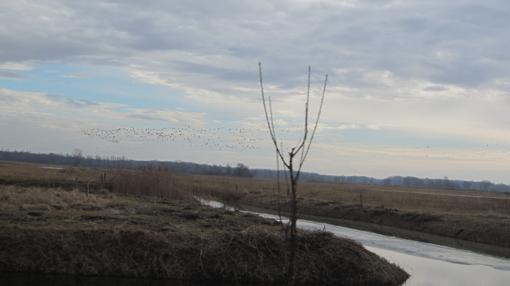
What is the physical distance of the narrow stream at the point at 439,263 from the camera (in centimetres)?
A: 2025

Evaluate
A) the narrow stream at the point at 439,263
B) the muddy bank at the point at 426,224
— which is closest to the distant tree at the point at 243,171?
the muddy bank at the point at 426,224

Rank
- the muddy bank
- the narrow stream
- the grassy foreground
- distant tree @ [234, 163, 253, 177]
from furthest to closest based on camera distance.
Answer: distant tree @ [234, 163, 253, 177] < the muddy bank < the narrow stream < the grassy foreground

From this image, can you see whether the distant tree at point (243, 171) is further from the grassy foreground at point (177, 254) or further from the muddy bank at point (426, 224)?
the grassy foreground at point (177, 254)

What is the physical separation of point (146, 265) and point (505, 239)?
74.8 ft

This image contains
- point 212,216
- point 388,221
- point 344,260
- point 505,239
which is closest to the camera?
point 344,260

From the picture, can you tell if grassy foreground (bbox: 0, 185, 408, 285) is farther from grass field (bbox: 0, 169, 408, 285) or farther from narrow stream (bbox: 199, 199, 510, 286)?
narrow stream (bbox: 199, 199, 510, 286)

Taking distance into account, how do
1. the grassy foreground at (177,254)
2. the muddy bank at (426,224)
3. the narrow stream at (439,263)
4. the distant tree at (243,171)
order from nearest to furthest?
the grassy foreground at (177,254) < the narrow stream at (439,263) < the muddy bank at (426,224) < the distant tree at (243,171)

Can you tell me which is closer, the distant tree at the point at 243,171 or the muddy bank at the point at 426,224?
the muddy bank at the point at 426,224

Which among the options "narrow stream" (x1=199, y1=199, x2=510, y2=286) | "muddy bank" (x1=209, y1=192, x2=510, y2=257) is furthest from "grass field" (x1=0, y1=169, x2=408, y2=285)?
"muddy bank" (x1=209, y1=192, x2=510, y2=257)

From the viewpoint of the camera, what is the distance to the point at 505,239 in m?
32.4

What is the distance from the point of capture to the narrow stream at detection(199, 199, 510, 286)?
797 inches

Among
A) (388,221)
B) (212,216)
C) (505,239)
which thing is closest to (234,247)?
(212,216)

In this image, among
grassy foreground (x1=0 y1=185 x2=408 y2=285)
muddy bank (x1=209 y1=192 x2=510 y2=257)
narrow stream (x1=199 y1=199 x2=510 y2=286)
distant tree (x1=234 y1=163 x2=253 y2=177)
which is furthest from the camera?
distant tree (x1=234 y1=163 x2=253 y2=177)

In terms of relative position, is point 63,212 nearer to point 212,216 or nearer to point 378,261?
point 212,216
